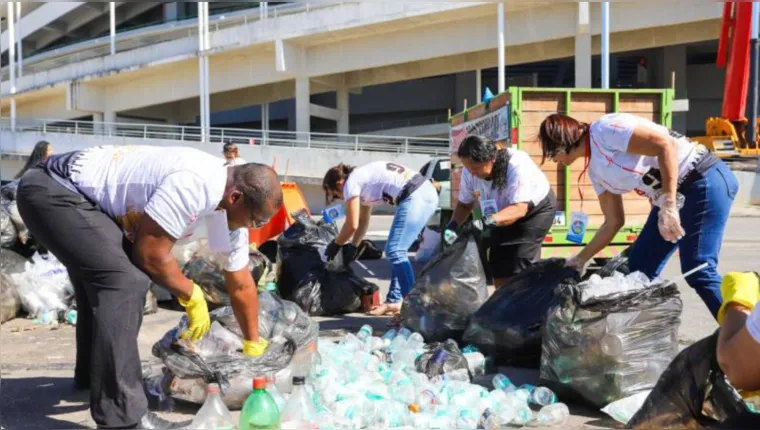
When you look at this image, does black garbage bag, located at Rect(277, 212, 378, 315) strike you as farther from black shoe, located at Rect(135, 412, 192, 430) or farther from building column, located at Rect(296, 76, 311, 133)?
building column, located at Rect(296, 76, 311, 133)

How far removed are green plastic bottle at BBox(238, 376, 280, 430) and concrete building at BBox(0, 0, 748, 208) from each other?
19799 mm

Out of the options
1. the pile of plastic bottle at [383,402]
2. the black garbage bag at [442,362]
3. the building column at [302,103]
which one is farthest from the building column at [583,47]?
the pile of plastic bottle at [383,402]

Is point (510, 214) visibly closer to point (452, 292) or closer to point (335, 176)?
point (452, 292)

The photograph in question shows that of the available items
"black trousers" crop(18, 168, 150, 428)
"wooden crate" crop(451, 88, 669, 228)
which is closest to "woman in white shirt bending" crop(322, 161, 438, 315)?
"wooden crate" crop(451, 88, 669, 228)

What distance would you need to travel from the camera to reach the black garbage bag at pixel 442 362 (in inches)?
158

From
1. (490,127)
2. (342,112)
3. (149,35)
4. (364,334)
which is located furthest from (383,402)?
(149,35)

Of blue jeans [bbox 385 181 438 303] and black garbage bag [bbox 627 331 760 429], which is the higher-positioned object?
blue jeans [bbox 385 181 438 303]

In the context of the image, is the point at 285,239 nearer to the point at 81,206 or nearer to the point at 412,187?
the point at 412,187

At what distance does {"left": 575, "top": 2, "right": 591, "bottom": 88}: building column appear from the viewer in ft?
74.9

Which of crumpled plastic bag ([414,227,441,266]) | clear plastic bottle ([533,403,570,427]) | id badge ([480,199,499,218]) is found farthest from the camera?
crumpled plastic bag ([414,227,441,266])

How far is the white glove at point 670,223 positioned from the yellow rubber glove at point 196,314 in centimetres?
227

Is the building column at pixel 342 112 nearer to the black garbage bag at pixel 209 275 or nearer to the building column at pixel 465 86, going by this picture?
the building column at pixel 465 86

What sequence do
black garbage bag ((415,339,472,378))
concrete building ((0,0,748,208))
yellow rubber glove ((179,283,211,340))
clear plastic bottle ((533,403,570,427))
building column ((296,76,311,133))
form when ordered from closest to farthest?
yellow rubber glove ((179,283,211,340))
clear plastic bottle ((533,403,570,427))
black garbage bag ((415,339,472,378))
concrete building ((0,0,748,208))
building column ((296,76,311,133))

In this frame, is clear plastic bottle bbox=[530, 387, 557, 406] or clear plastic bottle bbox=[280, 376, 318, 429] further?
clear plastic bottle bbox=[530, 387, 557, 406]
